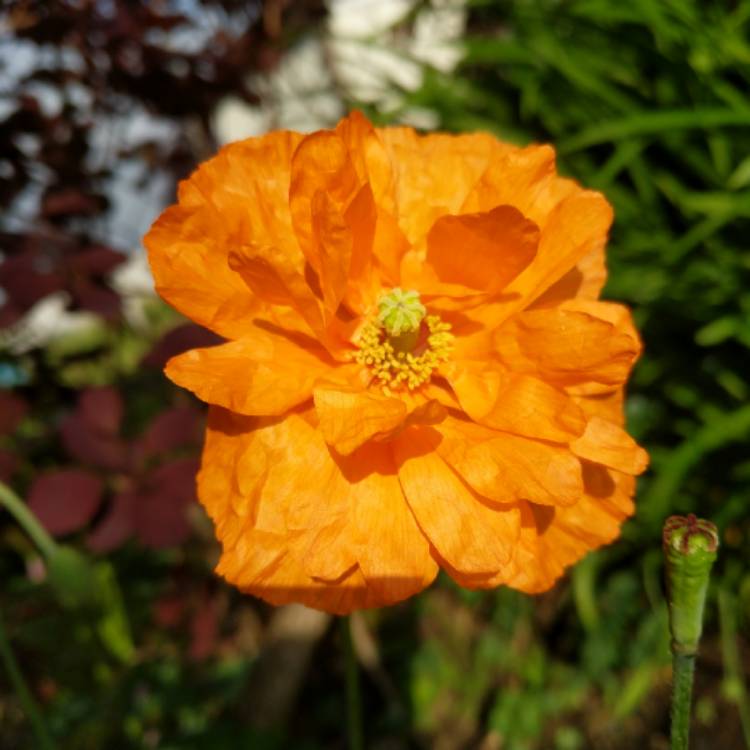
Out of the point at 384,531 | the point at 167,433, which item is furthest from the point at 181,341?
the point at 384,531

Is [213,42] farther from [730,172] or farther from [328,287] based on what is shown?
[328,287]

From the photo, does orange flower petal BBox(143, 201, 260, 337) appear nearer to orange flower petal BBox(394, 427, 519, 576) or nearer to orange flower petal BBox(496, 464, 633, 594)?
orange flower petal BBox(394, 427, 519, 576)

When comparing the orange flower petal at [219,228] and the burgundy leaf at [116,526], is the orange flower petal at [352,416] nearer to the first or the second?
the orange flower petal at [219,228]

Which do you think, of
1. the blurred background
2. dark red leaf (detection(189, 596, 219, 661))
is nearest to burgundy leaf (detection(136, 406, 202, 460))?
the blurred background

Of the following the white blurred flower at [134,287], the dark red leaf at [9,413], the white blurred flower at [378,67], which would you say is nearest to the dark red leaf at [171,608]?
the dark red leaf at [9,413]

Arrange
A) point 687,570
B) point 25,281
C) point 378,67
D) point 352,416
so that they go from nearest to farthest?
point 687,570 → point 352,416 → point 25,281 → point 378,67

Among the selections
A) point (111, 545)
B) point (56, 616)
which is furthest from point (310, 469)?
point (56, 616)

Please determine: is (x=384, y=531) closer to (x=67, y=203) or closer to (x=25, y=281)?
(x=25, y=281)
